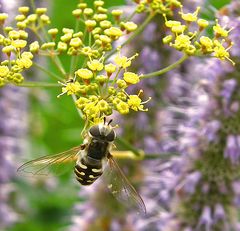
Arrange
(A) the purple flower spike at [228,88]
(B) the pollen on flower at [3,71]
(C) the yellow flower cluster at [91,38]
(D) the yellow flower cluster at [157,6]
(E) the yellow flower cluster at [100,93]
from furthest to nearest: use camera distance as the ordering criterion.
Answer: (A) the purple flower spike at [228,88], (D) the yellow flower cluster at [157,6], (C) the yellow flower cluster at [91,38], (B) the pollen on flower at [3,71], (E) the yellow flower cluster at [100,93]

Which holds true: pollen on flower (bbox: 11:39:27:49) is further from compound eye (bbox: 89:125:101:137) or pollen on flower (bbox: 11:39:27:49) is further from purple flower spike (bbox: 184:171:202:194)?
purple flower spike (bbox: 184:171:202:194)

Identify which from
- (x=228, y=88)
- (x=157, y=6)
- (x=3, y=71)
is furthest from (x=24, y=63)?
(x=228, y=88)

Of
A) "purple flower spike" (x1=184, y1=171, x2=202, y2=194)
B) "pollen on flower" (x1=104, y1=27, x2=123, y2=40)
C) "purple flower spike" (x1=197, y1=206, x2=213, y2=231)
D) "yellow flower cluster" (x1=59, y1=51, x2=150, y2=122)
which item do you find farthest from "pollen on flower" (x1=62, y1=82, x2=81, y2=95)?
"purple flower spike" (x1=197, y1=206, x2=213, y2=231)

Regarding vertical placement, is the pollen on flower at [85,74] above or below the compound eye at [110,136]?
above

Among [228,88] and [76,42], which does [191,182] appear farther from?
[76,42]

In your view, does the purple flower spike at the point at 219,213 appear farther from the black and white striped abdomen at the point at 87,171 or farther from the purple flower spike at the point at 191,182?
the black and white striped abdomen at the point at 87,171

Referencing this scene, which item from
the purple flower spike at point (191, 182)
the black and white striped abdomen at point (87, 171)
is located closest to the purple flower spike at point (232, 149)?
the purple flower spike at point (191, 182)
